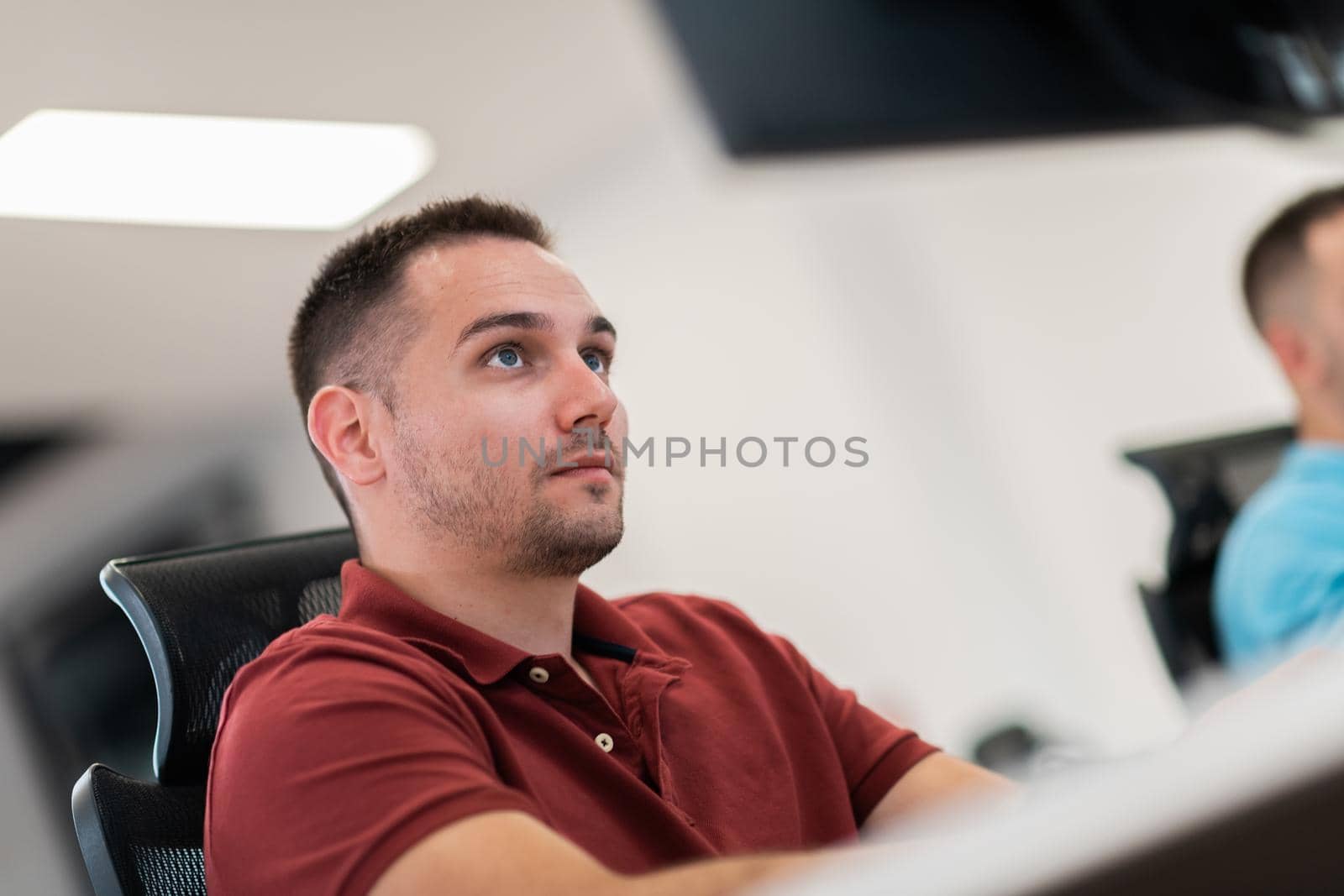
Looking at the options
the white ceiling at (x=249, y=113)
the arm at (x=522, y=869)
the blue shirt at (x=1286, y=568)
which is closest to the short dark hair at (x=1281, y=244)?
the blue shirt at (x=1286, y=568)

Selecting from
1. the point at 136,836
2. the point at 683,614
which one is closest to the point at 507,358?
the point at 683,614

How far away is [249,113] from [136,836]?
5.84ft

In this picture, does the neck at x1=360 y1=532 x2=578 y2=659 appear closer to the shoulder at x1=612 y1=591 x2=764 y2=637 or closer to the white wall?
the shoulder at x1=612 y1=591 x2=764 y2=637

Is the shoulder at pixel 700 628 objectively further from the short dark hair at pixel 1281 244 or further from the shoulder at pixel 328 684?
the short dark hair at pixel 1281 244

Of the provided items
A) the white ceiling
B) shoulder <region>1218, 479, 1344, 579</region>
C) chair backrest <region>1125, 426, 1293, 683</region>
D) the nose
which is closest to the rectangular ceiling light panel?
the white ceiling

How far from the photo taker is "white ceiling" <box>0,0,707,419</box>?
2002 mm

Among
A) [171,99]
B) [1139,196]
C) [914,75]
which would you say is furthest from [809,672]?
[1139,196]

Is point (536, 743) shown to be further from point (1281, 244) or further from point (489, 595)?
point (1281, 244)

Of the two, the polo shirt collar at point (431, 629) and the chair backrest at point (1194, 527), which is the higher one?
the chair backrest at point (1194, 527)

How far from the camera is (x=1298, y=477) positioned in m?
1.47

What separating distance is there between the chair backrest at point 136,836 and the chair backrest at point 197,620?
35 mm

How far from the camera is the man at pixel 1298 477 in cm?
136

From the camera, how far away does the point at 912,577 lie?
9.98 ft

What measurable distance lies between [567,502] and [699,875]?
354 millimetres
